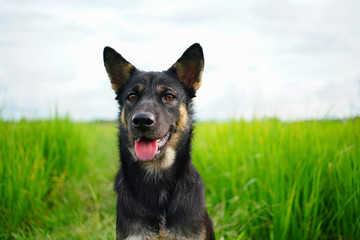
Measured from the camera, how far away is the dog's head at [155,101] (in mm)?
3211

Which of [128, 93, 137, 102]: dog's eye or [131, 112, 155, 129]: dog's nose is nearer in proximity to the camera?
[131, 112, 155, 129]: dog's nose

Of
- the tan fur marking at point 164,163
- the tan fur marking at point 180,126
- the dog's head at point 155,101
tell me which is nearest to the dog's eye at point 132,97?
the dog's head at point 155,101

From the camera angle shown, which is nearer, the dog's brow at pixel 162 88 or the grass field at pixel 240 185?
the dog's brow at pixel 162 88

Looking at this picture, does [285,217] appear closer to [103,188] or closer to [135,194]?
[135,194]

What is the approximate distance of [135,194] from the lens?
131 inches

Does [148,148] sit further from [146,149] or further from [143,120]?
[143,120]

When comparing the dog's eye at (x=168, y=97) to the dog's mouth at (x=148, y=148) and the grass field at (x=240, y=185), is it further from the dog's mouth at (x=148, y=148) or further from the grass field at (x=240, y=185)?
the grass field at (x=240, y=185)

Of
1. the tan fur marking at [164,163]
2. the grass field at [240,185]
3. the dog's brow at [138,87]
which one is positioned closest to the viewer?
the tan fur marking at [164,163]

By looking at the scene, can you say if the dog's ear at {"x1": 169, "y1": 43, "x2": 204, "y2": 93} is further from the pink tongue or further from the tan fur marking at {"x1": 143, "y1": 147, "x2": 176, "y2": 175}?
the pink tongue

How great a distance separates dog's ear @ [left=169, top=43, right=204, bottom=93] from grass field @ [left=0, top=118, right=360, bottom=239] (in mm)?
777

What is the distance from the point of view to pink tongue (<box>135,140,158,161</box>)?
10.6 feet

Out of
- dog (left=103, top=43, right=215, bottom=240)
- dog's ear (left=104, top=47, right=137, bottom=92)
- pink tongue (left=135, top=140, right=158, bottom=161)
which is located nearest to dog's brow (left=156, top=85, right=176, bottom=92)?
dog (left=103, top=43, right=215, bottom=240)

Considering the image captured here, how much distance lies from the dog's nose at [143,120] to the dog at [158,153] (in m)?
0.01

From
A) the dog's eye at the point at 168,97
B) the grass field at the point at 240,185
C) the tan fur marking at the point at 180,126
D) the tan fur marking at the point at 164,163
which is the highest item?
the dog's eye at the point at 168,97
